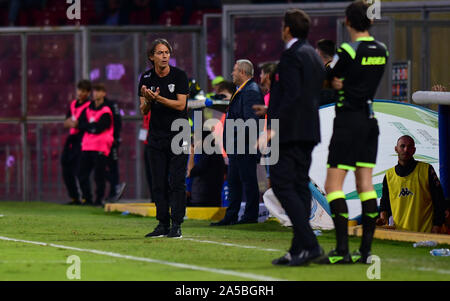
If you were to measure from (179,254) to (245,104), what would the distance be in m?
3.88

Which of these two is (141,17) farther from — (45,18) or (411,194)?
(411,194)

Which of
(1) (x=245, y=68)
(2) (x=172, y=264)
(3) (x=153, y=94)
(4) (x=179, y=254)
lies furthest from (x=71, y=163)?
(2) (x=172, y=264)

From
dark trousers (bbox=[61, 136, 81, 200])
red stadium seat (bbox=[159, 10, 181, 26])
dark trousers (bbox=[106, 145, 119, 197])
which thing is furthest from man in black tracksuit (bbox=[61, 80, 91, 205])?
red stadium seat (bbox=[159, 10, 181, 26])

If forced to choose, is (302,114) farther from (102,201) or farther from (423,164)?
(102,201)

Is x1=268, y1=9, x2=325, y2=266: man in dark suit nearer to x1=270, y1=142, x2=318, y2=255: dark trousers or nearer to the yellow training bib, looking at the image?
→ x1=270, y1=142, x2=318, y2=255: dark trousers

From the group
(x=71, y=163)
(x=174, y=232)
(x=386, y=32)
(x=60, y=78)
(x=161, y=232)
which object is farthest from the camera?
(x=60, y=78)

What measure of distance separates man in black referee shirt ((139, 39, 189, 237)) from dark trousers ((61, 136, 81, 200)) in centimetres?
740

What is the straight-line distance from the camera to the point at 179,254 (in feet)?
28.1

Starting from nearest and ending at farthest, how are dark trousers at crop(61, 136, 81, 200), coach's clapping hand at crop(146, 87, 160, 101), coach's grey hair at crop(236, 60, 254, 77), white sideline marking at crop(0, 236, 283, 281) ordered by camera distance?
white sideline marking at crop(0, 236, 283, 281) < coach's clapping hand at crop(146, 87, 160, 101) < coach's grey hair at crop(236, 60, 254, 77) < dark trousers at crop(61, 136, 81, 200)

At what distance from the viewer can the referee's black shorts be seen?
7805mm

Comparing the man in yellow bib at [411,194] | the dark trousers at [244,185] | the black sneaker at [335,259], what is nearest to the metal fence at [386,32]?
the dark trousers at [244,185]

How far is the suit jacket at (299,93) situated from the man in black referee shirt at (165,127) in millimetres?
2468
